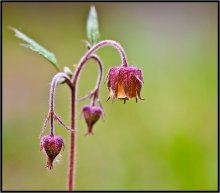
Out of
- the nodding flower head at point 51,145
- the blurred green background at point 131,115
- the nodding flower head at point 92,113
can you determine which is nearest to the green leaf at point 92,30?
the nodding flower head at point 92,113

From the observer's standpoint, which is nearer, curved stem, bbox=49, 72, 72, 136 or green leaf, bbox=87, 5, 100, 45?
curved stem, bbox=49, 72, 72, 136

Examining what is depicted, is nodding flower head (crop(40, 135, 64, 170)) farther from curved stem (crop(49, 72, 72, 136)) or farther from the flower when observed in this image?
the flower

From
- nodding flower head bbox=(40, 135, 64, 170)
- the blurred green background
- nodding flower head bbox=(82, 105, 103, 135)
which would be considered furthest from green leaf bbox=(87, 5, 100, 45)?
the blurred green background

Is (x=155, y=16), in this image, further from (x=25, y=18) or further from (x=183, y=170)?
(x=183, y=170)

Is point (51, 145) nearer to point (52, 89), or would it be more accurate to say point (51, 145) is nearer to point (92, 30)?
point (52, 89)

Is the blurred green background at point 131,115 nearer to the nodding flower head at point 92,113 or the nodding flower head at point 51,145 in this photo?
the nodding flower head at point 92,113
